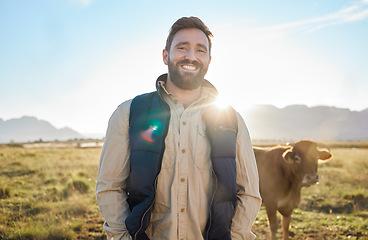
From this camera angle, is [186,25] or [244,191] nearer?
[244,191]

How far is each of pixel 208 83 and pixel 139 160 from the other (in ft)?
3.25

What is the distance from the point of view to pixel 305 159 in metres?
5.56

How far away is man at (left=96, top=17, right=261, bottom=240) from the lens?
1967 millimetres

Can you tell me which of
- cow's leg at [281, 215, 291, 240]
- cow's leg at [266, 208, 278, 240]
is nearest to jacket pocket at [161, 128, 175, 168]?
cow's leg at [266, 208, 278, 240]

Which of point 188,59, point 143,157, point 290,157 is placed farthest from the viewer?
point 290,157

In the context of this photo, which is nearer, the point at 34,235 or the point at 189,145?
the point at 189,145

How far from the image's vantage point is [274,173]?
5.93 m

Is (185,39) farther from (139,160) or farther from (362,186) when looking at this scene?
(362,186)

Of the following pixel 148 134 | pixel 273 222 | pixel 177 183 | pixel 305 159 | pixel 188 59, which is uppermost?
pixel 188 59

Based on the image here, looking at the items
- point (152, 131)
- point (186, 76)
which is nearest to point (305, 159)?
point (186, 76)

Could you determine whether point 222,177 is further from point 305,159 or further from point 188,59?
point 305,159

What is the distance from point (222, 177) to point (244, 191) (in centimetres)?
31

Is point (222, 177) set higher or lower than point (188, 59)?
lower

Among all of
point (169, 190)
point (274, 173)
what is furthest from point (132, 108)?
point (274, 173)
